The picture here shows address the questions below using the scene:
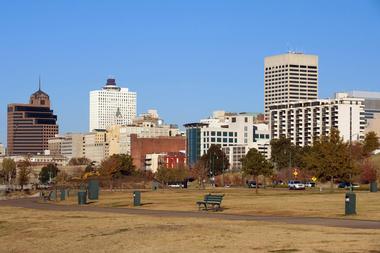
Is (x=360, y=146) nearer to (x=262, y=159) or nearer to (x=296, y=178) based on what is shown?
(x=296, y=178)

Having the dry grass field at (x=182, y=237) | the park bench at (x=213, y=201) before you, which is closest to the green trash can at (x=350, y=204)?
the dry grass field at (x=182, y=237)

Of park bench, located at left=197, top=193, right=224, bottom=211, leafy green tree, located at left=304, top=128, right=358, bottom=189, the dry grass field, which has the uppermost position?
leafy green tree, located at left=304, top=128, right=358, bottom=189

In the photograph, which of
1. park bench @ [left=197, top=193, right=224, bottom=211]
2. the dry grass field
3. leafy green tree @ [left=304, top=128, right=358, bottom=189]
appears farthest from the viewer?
leafy green tree @ [left=304, top=128, right=358, bottom=189]

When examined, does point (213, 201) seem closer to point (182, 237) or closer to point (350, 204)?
point (350, 204)

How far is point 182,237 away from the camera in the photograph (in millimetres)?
25016

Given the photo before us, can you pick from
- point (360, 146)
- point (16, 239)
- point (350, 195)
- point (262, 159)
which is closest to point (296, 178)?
point (360, 146)

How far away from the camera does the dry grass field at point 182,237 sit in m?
21.9

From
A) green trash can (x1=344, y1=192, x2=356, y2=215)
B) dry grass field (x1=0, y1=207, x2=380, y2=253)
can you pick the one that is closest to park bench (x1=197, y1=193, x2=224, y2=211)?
green trash can (x1=344, y1=192, x2=356, y2=215)

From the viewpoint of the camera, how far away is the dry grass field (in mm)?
21875

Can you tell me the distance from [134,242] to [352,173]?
68.9 m

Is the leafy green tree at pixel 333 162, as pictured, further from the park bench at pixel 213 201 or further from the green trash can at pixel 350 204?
A: the green trash can at pixel 350 204

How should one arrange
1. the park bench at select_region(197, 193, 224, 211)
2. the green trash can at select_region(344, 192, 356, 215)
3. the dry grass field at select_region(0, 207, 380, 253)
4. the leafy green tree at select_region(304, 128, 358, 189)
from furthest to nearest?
the leafy green tree at select_region(304, 128, 358, 189) → the park bench at select_region(197, 193, 224, 211) → the green trash can at select_region(344, 192, 356, 215) → the dry grass field at select_region(0, 207, 380, 253)

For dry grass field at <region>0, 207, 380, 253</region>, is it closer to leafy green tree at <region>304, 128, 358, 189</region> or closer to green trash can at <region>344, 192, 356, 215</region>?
green trash can at <region>344, 192, 356, 215</region>

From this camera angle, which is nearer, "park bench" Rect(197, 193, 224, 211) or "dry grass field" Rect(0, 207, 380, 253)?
"dry grass field" Rect(0, 207, 380, 253)
